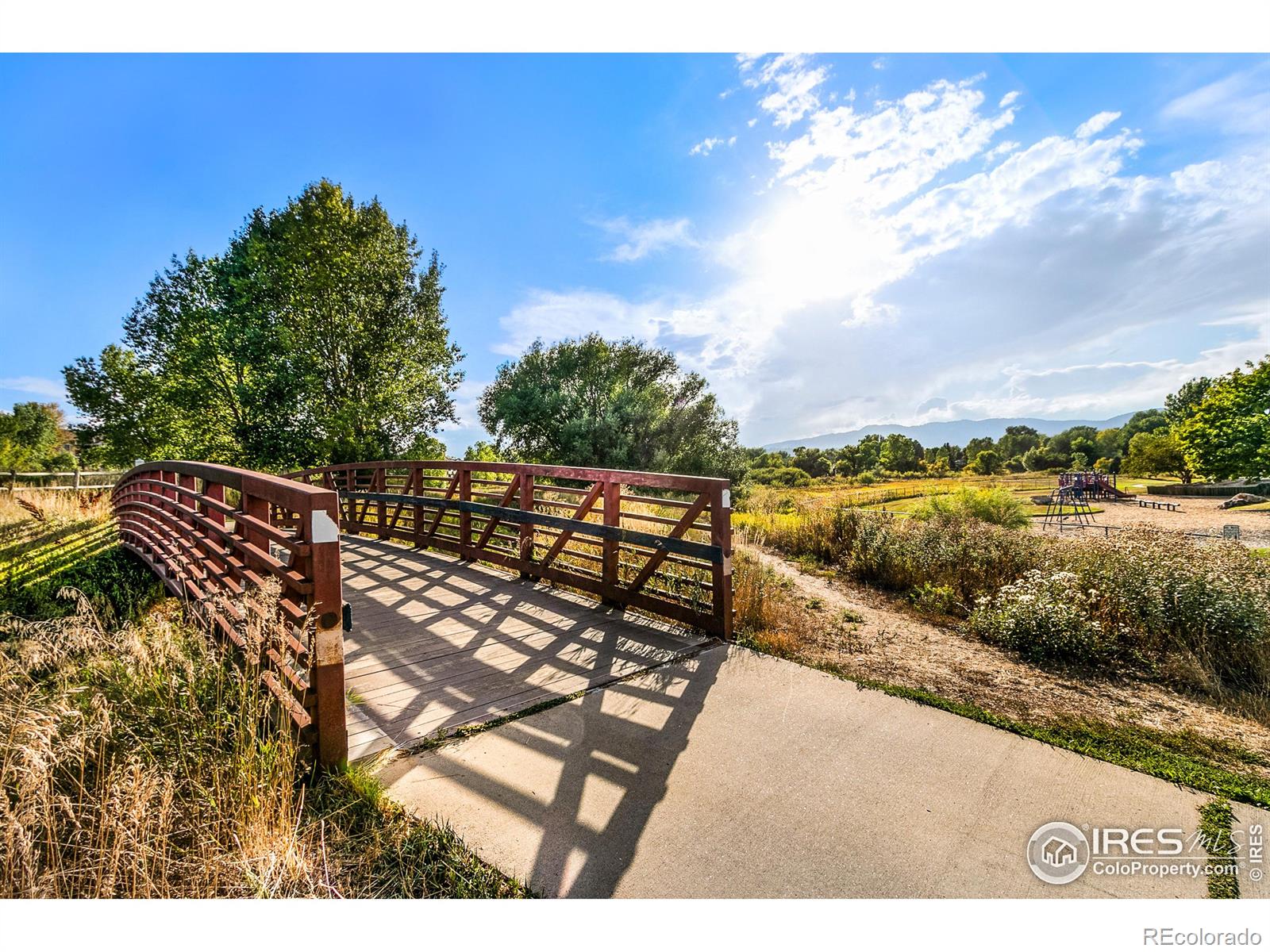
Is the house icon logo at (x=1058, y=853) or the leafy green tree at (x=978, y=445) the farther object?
the leafy green tree at (x=978, y=445)

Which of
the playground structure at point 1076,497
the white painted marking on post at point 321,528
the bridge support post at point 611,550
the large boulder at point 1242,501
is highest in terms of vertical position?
the white painted marking on post at point 321,528

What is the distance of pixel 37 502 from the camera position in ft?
34.6

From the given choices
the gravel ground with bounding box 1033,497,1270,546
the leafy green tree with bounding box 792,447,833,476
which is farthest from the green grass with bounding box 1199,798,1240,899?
the leafy green tree with bounding box 792,447,833,476

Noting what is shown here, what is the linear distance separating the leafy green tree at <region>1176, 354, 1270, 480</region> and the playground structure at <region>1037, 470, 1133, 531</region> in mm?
4817

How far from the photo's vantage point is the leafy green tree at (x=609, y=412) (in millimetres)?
19109

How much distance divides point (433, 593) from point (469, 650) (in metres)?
1.75

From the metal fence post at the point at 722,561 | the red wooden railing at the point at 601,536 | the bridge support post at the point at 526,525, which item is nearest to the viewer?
the metal fence post at the point at 722,561

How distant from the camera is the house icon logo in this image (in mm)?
1824

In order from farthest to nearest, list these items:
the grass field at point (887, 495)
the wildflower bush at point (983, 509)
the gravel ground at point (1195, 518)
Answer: the grass field at point (887, 495)
the gravel ground at point (1195, 518)
the wildflower bush at point (983, 509)

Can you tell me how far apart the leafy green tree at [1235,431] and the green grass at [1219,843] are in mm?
29451

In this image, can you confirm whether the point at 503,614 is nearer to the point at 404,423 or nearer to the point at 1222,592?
the point at 1222,592

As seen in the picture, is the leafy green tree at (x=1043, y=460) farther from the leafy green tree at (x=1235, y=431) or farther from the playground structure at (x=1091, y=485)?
the playground structure at (x=1091, y=485)

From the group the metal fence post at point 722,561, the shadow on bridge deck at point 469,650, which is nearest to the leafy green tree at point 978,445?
the metal fence post at point 722,561

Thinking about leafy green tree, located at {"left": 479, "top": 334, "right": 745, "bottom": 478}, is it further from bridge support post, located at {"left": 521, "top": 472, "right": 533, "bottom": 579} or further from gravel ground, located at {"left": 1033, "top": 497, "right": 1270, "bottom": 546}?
bridge support post, located at {"left": 521, "top": 472, "right": 533, "bottom": 579}
